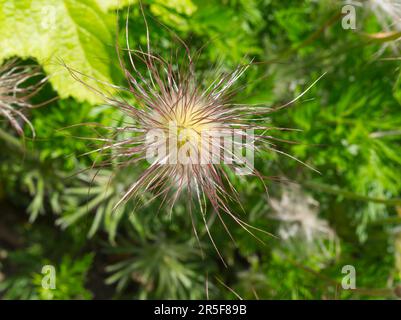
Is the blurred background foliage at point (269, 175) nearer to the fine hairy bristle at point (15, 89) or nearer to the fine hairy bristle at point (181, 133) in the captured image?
the fine hairy bristle at point (15, 89)

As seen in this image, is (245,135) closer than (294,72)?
Yes

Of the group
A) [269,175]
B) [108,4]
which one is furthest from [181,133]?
[269,175]

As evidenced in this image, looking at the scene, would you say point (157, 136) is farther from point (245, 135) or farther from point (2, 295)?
point (2, 295)

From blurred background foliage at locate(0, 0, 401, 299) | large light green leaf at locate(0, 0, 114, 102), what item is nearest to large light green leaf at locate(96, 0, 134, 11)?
large light green leaf at locate(0, 0, 114, 102)

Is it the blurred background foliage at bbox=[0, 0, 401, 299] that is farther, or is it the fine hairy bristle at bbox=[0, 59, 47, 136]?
the blurred background foliage at bbox=[0, 0, 401, 299]

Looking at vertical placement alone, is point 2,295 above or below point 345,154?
below

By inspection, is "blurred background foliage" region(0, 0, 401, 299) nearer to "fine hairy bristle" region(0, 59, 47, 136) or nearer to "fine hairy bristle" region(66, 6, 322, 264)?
"fine hairy bristle" region(0, 59, 47, 136)
